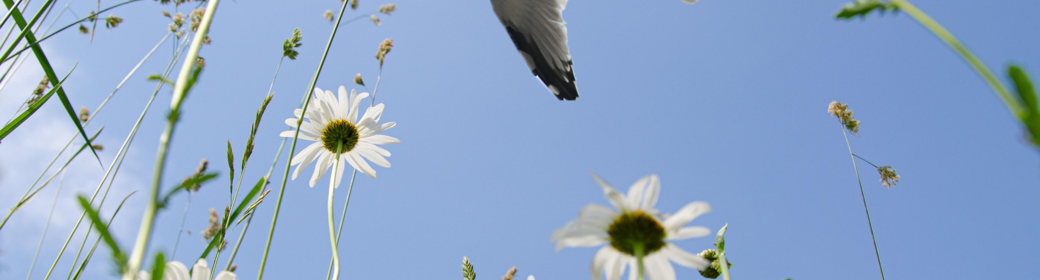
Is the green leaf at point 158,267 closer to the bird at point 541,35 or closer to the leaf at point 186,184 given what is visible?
the leaf at point 186,184

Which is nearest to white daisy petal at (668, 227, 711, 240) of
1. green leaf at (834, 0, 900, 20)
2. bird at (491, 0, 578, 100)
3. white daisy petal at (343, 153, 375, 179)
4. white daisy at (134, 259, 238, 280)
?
green leaf at (834, 0, 900, 20)

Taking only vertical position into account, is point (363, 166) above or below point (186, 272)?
above

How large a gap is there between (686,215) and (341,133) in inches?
28.4

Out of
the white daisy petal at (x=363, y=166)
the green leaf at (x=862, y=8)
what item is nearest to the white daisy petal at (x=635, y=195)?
the green leaf at (x=862, y=8)

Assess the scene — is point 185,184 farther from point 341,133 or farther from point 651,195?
point 341,133

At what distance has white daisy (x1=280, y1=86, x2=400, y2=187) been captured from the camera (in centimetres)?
101

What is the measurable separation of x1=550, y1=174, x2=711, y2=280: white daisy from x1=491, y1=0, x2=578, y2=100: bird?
1588 mm

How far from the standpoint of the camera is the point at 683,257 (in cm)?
46

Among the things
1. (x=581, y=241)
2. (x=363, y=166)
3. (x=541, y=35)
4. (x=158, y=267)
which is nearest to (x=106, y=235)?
(x=158, y=267)

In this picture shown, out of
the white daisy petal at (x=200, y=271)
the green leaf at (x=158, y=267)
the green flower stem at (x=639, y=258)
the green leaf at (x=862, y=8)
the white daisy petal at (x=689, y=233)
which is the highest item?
the white daisy petal at (x=689, y=233)

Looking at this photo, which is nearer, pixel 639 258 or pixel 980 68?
pixel 980 68

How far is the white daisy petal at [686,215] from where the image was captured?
17.3 inches

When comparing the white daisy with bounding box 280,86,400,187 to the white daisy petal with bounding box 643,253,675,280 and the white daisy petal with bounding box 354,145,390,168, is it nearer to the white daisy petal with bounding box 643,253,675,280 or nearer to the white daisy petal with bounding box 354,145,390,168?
the white daisy petal with bounding box 354,145,390,168

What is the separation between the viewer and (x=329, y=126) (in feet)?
3.39
